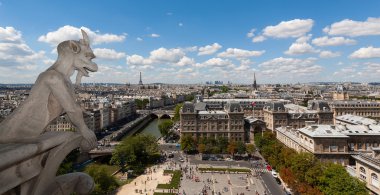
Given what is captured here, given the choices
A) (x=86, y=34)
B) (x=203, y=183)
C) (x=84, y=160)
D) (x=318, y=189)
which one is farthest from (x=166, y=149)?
(x=86, y=34)

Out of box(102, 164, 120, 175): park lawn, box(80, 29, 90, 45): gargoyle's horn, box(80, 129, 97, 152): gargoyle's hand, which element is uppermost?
box(80, 29, 90, 45): gargoyle's horn

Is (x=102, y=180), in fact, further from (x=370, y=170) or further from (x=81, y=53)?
(x=81, y=53)

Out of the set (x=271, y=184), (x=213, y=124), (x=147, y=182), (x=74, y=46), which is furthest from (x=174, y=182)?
(x=74, y=46)

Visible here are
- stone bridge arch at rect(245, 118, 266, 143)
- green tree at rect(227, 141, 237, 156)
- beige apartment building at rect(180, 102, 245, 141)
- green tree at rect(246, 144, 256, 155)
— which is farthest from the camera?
stone bridge arch at rect(245, 118, 266, 143)

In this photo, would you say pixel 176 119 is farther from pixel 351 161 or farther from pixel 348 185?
pixel 348 185

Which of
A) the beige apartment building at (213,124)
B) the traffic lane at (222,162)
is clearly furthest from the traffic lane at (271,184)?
the beige apartment building at (213,124)

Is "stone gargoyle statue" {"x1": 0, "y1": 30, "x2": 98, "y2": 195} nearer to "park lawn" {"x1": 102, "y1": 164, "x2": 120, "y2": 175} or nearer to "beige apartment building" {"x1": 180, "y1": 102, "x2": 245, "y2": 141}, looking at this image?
"park lawn" {"x1": 102, "y1": 164, "x2": 120, "y2": 175}

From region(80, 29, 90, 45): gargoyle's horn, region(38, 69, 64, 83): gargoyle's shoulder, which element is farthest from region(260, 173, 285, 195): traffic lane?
region(38, 69, 64, 83): gargoyle's shoulder
